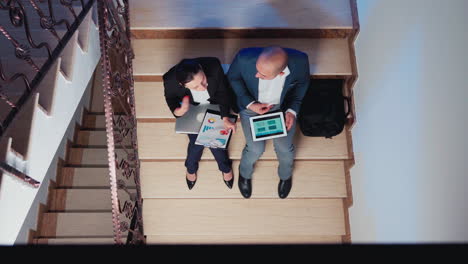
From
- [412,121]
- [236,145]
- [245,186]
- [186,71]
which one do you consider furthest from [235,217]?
[412,121]

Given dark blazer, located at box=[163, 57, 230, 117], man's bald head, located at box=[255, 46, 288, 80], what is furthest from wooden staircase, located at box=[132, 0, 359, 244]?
man's bald head, located at box=[255, 46, 288, 80]

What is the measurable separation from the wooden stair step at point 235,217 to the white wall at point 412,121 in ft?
1.44

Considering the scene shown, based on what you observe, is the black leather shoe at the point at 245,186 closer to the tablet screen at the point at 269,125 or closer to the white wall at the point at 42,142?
the tablet screen at the point at 269,125

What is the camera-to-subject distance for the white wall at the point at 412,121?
193 cm

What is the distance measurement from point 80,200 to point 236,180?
2404mm

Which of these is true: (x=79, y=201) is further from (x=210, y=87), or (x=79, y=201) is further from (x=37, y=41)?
(x=210, y=87)

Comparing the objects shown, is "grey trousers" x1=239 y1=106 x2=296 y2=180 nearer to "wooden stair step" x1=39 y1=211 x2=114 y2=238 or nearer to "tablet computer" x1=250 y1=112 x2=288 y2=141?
"tablet computer" x1=250 y1=112 x2=288 y2=141

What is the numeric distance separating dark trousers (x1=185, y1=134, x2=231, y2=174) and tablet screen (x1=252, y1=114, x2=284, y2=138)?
1.71 feet

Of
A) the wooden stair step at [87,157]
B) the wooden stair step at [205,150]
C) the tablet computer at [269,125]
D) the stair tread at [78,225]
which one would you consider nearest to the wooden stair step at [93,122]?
the wooden stair step at [87,157]

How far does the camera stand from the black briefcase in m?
3.40

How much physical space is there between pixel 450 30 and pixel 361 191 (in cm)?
188

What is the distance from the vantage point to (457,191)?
1.93 metres
